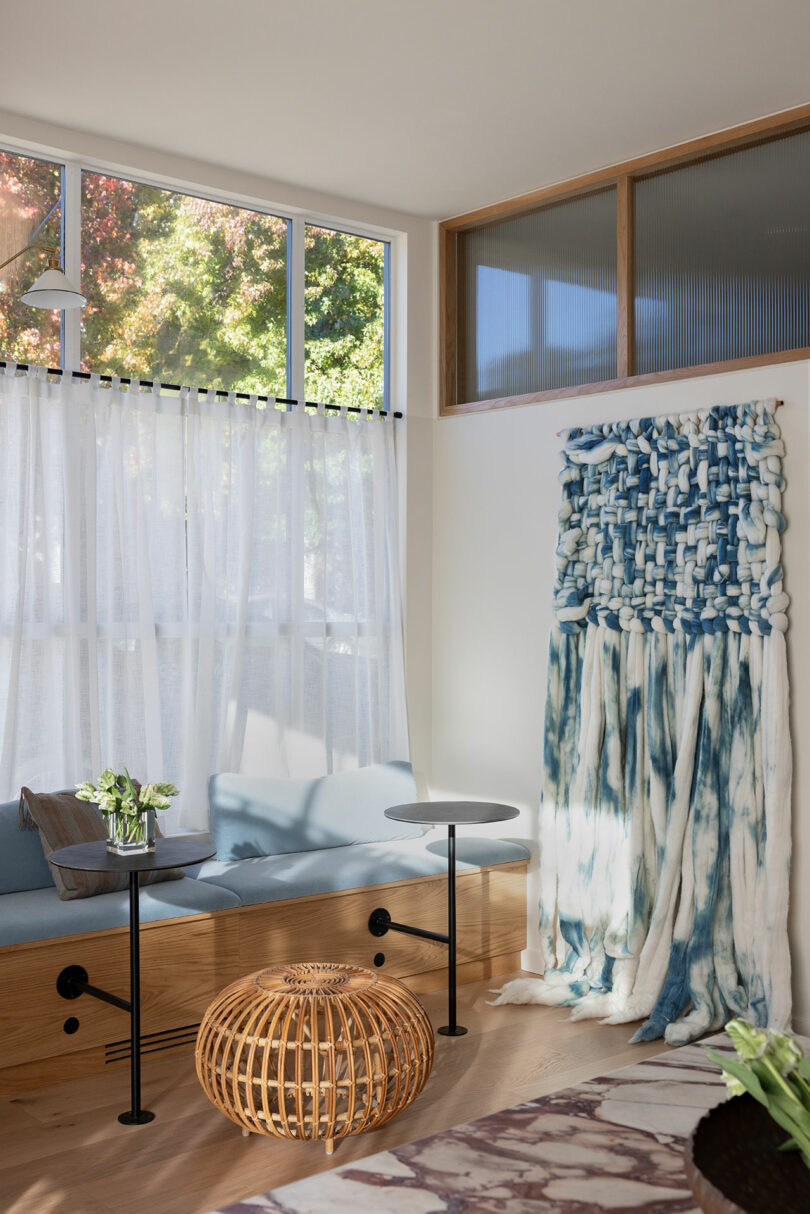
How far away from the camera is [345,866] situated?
4145mm

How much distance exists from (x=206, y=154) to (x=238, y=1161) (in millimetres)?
3432

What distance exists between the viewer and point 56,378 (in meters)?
4.06

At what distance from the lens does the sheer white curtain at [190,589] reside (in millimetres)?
3986

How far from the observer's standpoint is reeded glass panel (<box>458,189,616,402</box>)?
452 centimetres

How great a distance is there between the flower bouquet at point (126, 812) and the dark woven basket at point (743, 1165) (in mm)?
Answer: 2374

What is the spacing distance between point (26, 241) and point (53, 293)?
1.73 ft

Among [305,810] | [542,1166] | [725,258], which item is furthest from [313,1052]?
[725,258]

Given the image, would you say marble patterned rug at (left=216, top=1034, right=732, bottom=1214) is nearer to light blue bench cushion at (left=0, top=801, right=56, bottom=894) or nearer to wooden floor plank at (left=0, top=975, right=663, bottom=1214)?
wooden floor plank at (left=0, top=975, right=663, bottom=1214)

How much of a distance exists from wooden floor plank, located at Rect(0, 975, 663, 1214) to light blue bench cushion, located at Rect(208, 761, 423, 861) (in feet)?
2.73

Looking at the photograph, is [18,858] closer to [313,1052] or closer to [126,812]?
[126,812]

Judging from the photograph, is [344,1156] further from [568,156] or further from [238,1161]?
[568,156]

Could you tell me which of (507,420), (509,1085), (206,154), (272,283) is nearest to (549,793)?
(509,1085)

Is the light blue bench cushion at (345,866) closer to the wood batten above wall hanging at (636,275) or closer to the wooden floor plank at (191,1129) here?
the wooden floor plank at (191,1129)

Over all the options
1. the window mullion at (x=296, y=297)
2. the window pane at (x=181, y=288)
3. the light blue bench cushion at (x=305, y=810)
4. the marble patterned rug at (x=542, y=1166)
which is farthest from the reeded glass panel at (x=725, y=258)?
the marble patterned rug at (x=542, y=1166)
